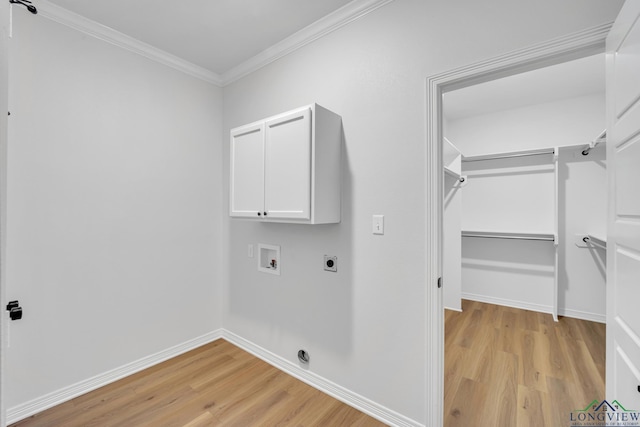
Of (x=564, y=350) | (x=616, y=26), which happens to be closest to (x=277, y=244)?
(x=616, y=26)

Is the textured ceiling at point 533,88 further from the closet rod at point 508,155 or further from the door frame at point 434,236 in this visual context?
the door frame at point 434,236

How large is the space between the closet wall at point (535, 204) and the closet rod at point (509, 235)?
0.63 ft

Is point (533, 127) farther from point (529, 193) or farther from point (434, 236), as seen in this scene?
point (434, 236)

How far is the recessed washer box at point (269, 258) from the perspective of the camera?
241 centimetres

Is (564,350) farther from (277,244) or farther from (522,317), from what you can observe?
(277,244)

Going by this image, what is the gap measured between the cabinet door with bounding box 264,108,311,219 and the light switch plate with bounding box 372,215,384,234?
0.43 metres

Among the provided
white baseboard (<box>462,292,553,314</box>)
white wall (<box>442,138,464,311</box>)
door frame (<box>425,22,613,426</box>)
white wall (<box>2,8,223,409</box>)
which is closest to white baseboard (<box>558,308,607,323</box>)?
white baseboard (<box>462,292,553,314</box>)

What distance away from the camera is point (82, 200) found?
6.73 feet

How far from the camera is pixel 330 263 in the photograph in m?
2.04

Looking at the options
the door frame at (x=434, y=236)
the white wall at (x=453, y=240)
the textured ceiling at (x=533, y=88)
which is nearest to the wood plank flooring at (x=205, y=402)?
the door frame at (x=434, y=236)

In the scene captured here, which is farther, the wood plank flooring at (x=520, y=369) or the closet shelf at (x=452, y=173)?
the closet shelf at (x=452, y=173)

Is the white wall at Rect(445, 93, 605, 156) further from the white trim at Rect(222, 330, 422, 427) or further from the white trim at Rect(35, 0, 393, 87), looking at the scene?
the white trim at Rect(222, 330, 422, 427)

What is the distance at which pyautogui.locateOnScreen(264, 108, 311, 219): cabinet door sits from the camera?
1793 mm

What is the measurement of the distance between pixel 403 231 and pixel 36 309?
7.97ft
